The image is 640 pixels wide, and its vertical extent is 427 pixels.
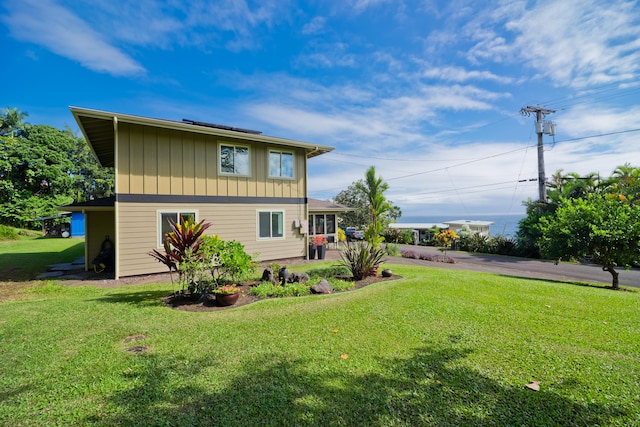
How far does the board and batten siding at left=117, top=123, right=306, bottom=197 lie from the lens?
30.0 feet

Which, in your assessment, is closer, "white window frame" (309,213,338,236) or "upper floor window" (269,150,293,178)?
"upper floor window" (269,150,293,178)

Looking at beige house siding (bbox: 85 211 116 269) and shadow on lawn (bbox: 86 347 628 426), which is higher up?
beige house siding (bbox: 85 211 116 269)

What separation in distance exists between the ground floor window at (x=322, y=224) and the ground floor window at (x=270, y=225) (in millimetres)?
6650

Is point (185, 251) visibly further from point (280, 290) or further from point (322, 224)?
point (322, 224)

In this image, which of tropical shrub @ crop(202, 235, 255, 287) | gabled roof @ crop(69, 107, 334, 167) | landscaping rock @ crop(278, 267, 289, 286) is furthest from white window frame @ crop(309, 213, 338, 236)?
tropical shrub @ crop(202, 235, 255, 287)

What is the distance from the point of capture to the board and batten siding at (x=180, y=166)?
9.14m

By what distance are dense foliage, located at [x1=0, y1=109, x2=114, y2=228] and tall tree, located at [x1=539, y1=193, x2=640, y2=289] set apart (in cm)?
3590

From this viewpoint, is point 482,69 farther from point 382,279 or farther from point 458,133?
point 458,133

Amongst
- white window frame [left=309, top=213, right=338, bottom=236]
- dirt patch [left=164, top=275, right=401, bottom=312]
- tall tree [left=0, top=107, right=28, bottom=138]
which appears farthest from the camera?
tall tree [left=0, top=107, right=28, bottom=138]

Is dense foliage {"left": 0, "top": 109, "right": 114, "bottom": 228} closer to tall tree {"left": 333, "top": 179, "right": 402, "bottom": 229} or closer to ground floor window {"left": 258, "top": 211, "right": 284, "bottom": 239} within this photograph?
ground floor window {"left": 258, "top": 211, "right": 284, "bottom": 239}

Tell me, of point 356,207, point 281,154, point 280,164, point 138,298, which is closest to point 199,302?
point 138,298

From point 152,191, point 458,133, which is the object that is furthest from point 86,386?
point 458,133

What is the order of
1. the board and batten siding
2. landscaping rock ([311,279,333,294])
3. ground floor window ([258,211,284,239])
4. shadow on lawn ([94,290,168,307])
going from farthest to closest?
ground floor window ([258,211,284,239]) → the board and batten siding → landscaping rock ([311,279,333,294]) → shadow on lawn ([94,290,168,307])

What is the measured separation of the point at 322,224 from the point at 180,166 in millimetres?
11327
